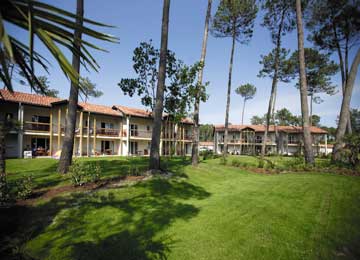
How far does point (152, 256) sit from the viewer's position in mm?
3715

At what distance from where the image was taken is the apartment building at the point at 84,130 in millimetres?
18234

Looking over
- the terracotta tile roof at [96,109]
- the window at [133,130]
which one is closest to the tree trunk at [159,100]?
the terracotta tile roof at [96,109]

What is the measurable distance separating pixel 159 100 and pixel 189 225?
20.5 ft

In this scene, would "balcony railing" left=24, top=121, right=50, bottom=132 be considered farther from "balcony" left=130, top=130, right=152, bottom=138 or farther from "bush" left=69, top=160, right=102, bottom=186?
"bush" left=69, top=160, right=102, bottom=186

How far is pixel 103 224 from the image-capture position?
16.1ft

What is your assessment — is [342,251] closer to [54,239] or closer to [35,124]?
[54,239]

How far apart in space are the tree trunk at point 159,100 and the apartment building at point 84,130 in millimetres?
4863

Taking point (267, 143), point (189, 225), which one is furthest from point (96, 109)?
point (267, 143)

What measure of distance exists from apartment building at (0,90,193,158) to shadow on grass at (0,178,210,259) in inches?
A: 339

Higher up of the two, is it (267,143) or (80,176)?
(267,143)

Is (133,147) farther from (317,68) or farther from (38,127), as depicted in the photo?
(317,68)

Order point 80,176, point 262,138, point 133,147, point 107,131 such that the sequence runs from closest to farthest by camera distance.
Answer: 1. point 80,176
2. point 107,131
3. point 133,147
4. point 262,138

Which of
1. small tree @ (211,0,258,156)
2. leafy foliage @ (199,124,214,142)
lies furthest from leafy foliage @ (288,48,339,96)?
leafy foliage @ (199,124,214,142)

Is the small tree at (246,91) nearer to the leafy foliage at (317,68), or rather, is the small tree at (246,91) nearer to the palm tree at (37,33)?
the leafy foliage at (317,68)
